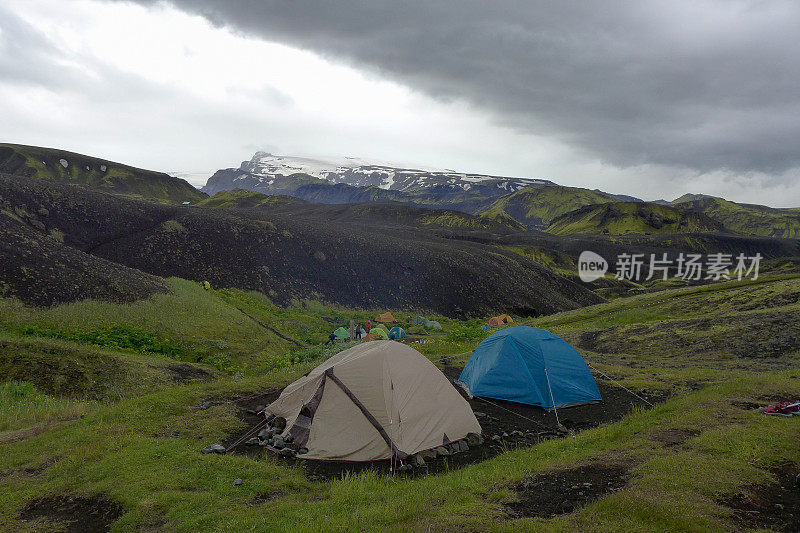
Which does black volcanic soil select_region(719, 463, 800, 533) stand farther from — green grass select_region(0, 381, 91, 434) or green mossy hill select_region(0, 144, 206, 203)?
green mossy hill select_region(0, 144, 206, 203)

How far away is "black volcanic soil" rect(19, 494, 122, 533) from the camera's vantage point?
655 cm

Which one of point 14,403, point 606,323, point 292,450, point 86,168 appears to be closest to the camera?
point 292,450

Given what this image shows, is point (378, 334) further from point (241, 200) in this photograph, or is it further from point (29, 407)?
point (241, 200)

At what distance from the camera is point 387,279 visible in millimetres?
56594

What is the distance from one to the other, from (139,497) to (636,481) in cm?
807

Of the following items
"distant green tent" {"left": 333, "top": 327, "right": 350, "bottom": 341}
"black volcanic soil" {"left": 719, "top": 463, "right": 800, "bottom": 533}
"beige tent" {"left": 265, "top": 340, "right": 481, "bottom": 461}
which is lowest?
"distant green tent" {"left": 333, "top": 327, "right": 350, "bottom": 341}

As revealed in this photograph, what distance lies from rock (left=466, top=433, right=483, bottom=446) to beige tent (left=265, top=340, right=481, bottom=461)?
4.8 inches

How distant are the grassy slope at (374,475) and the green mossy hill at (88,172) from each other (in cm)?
14748

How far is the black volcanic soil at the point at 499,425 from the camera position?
940 cm

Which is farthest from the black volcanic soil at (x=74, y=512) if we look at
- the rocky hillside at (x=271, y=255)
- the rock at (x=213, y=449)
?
the rocky hillside at (x=271, y=255)

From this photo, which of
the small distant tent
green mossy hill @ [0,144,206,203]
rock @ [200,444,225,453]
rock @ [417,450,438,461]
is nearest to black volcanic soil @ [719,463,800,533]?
rock @ [417,450,438,461]

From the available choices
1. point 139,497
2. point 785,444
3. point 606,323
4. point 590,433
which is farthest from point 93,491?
point 606,323

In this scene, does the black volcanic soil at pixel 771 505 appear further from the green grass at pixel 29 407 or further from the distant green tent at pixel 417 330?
the distant green tent at pixel 417 330

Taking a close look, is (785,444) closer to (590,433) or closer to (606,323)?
(590,433)
